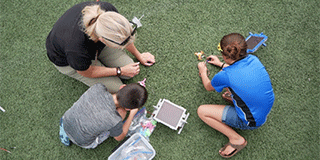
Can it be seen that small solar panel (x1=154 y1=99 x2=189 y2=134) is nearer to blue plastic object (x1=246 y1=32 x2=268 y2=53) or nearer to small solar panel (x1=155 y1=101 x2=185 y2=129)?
small solar panel (x1=155 y1=101 x2=185 y2=129)

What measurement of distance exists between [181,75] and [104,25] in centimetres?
111

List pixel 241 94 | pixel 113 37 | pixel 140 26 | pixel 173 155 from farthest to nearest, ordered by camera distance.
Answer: pixel 140 26
pixel 173 155
pixel 241 94
pixel 113 37

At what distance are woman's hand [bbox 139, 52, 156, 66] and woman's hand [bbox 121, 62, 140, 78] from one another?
0.38 feet

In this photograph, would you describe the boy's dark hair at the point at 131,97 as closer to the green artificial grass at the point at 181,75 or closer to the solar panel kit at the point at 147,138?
the solar panel kit at the point at 147,138

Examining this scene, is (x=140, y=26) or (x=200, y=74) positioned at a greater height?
(x=140, y=26)

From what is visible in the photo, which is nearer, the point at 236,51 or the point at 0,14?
the point at 236,51

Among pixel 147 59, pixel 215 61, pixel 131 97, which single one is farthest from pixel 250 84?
pixel 147 59

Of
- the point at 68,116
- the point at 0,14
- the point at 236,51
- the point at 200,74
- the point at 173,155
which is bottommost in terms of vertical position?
the point at 173,155

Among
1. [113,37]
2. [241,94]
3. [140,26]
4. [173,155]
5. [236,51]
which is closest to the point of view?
[113,37]

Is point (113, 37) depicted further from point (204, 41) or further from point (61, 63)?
point (204, 41)

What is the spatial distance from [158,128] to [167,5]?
4.66ft

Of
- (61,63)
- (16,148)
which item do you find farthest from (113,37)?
(16,148)

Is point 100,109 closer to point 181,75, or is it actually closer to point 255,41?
point 181,75

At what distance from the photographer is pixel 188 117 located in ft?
7.06
